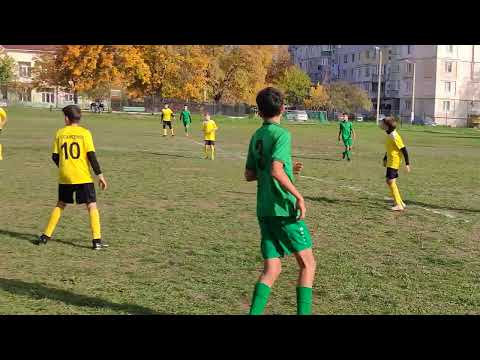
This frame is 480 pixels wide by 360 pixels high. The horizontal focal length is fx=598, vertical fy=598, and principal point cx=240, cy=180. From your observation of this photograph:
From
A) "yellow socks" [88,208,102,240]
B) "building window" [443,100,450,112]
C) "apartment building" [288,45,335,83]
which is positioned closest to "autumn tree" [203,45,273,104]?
"building window" [443,100,450,112]

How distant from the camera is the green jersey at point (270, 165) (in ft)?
15.3

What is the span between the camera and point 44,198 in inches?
487

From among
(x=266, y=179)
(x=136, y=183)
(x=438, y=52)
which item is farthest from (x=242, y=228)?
(x=438, y=52)

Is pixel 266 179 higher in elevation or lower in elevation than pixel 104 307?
higher

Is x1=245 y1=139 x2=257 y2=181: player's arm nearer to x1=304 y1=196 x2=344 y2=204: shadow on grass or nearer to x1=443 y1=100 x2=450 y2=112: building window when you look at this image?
x1=304 y1=196 x2=344 y2=204: shadow on grass

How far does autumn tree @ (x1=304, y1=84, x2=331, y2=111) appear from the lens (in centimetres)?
8706

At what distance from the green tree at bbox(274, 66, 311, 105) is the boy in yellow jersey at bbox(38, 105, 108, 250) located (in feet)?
266

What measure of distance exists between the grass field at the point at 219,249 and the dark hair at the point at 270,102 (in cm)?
193

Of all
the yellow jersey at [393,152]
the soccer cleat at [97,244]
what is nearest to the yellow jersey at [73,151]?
the soccer cleat at [97,244]

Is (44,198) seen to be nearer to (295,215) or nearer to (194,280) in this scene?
(194,280)

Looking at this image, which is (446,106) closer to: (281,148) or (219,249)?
(219,249)

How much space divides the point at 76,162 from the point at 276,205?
12.9 feet

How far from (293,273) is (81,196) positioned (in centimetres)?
300

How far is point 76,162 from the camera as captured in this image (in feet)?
25.6
